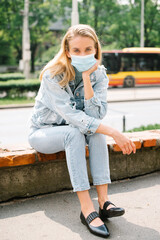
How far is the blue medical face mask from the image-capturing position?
2509 mm

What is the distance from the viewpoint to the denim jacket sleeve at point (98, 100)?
2.58 m

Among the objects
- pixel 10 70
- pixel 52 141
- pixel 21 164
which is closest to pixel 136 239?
pixel 52 141

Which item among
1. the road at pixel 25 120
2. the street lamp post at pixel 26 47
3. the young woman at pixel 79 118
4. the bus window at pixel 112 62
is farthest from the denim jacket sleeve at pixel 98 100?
the bus window at pixel 112 62

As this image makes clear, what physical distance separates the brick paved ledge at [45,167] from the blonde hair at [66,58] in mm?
710

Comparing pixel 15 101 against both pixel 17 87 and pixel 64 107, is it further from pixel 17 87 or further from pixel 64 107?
pixel 64 107

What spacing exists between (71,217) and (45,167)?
1.98 ft

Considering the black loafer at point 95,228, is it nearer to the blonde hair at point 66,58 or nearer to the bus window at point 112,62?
the blonde hair at point 66,58

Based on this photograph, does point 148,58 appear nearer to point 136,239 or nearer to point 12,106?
point 12,106

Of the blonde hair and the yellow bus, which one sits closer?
the blonde hair

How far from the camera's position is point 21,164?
109 inches

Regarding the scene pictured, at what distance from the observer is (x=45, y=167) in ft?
9.70

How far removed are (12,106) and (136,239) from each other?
11394 mm

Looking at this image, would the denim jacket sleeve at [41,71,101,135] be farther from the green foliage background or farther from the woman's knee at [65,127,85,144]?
the green foliage background

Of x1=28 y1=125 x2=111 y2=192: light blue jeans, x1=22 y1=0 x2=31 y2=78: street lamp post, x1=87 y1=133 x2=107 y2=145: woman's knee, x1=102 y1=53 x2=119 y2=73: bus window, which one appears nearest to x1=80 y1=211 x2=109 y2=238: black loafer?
x1=28 y1=125 x2=111 y2=192: light blue jeans
